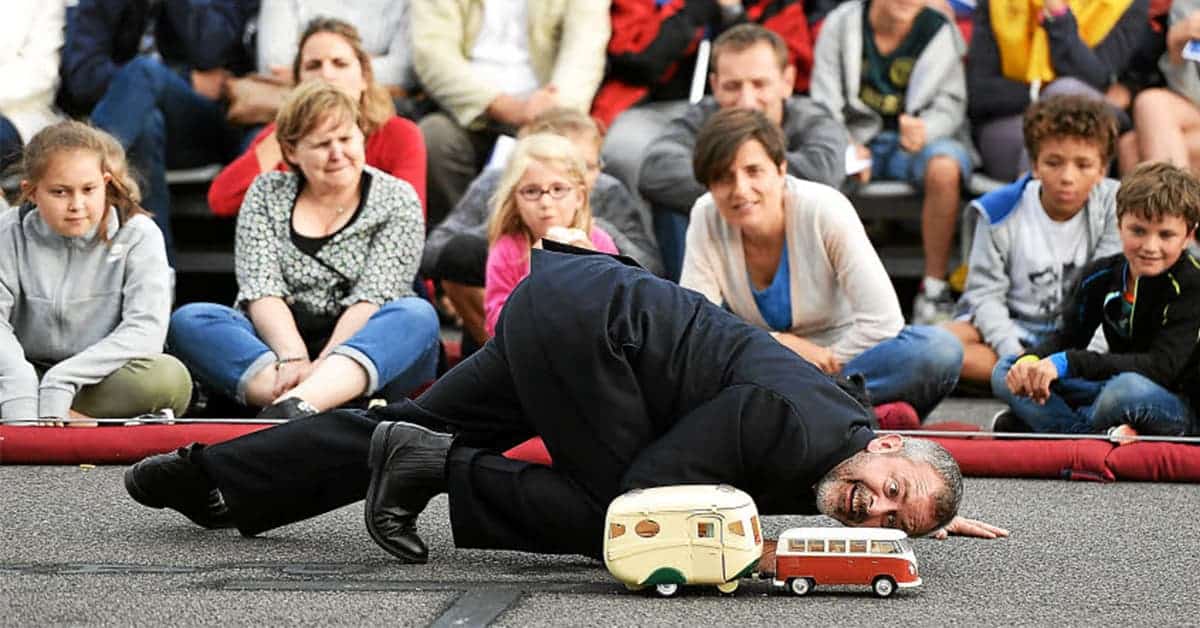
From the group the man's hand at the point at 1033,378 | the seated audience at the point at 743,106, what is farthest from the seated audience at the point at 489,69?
the man's hand at the point at 1033,378

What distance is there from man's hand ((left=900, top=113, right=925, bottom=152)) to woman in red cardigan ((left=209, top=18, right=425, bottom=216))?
156cm

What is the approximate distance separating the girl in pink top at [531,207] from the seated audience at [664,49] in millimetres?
1142

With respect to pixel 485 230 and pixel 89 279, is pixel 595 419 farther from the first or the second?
pixel 485 230

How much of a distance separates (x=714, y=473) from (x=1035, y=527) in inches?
38.6

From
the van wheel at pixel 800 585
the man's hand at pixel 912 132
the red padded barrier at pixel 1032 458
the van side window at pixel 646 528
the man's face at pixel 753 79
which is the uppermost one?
the man's face at pixel 753 79

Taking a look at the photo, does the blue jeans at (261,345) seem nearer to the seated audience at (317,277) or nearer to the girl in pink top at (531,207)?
the seated audience at (317,277)

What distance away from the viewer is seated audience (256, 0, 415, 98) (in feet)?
21.9

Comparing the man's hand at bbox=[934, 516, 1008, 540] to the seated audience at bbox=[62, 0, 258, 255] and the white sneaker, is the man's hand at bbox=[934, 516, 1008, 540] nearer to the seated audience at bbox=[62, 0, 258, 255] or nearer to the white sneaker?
the white sneaker

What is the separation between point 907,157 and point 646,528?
3534mm

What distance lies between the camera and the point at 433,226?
6520 mm

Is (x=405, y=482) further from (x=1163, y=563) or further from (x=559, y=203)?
(x=559, y=203)

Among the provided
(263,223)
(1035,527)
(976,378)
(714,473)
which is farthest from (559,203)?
(714,473)

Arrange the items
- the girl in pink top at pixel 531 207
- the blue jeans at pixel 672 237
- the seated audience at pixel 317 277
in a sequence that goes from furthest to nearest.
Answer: the blue jeans at pixel 672 237, the girl in pink top at pixel 531 207, the seated audience at pixel 317 277

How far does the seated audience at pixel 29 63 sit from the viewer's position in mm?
6410
